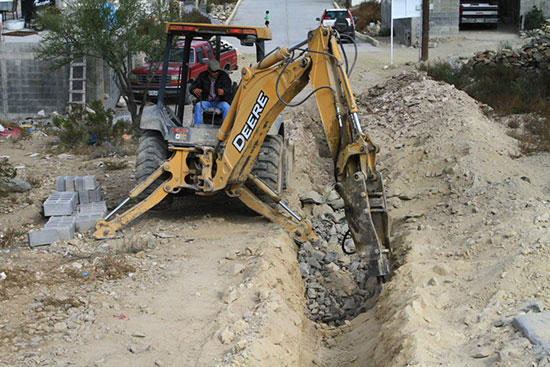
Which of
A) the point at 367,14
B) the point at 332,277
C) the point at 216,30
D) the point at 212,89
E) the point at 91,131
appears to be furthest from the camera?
the point at 367,14

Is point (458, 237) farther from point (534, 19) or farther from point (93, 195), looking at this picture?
point (534, 19)

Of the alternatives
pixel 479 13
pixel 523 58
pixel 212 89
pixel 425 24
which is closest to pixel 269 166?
pixel 212 89

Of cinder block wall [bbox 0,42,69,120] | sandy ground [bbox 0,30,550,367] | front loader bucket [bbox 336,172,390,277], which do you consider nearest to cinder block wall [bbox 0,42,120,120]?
cinder block wall [bbox 0,42,69,120]

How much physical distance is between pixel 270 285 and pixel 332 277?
68.7 inches

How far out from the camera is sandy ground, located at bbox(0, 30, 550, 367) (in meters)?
5.76

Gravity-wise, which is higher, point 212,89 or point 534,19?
point 534,19

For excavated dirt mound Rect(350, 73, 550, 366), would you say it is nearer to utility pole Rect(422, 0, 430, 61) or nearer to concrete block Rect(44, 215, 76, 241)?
concrete block Rect(44, 215, 76, 241)

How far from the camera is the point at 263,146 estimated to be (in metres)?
9.31

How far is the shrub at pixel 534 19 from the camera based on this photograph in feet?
93.2

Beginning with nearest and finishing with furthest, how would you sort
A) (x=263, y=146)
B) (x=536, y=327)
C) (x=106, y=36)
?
(x=536, y=327), (x=263, y=146), (x=106, y=36)

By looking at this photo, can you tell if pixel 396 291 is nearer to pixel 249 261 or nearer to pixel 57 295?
pixel 249 261

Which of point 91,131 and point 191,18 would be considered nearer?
point 91,131

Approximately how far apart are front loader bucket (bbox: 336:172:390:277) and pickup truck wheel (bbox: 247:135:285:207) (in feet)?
8.51

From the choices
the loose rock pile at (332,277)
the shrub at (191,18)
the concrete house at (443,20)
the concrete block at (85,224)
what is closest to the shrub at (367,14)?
the concrete house at (443,20)
